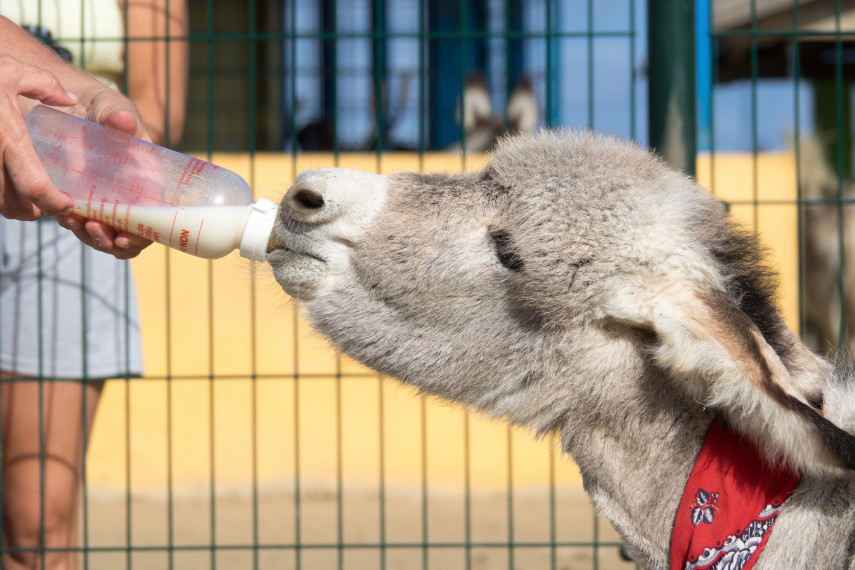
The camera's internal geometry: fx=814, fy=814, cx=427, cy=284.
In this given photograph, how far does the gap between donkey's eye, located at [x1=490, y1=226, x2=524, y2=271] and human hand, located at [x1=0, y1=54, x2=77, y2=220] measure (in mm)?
1004

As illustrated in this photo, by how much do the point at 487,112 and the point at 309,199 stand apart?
771 cm

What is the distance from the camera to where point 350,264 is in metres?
2.01

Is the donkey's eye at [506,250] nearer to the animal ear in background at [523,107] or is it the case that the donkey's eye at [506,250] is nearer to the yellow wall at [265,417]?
the yellow wall at [265,417]

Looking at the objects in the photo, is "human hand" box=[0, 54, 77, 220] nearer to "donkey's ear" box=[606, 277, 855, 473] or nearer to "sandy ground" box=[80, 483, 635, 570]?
"donkey's ear" box=[606, 277, 855, 473]

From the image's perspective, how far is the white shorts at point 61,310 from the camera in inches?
121

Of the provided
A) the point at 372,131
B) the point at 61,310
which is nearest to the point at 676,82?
the point at 61,310

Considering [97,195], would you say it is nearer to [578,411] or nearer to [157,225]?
[157,225]

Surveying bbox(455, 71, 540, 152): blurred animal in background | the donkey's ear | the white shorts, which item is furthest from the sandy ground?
bbox(455, 71, 540, 152): blurred animal in background

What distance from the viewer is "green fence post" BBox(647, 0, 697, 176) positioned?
9.68 ft

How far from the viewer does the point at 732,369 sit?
1611 millimetres

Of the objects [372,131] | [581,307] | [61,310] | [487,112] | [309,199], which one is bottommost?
[61,310]

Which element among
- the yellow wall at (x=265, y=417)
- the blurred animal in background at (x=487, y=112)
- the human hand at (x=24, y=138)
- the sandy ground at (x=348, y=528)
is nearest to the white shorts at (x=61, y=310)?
the human hand at (x=24, y=138)

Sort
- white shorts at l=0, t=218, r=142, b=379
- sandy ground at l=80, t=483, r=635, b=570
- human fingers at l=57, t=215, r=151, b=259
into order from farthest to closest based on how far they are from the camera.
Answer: sandy ground at l=80, t=483, r=635, b=570 → white shorts at l=0, t=218, r=142, b=379 → human fingers at l=57, t=215, r=151, b=259

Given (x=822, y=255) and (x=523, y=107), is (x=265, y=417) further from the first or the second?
(x=822, y=255)
